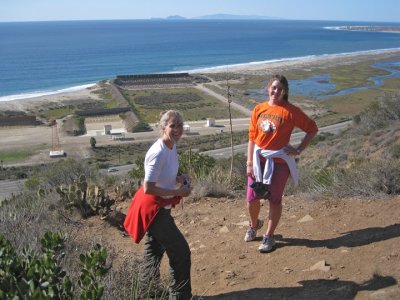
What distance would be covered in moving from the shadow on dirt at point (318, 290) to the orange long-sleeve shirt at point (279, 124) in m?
1.24

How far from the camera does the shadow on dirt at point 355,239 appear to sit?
4.37 m

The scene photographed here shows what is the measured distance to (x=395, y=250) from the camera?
4.06m

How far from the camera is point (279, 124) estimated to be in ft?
13.6

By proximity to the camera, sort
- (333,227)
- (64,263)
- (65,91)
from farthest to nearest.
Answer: (65,91) < (333,227) < (64,263)

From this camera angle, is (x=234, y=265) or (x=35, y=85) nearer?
(x=234, y=265)

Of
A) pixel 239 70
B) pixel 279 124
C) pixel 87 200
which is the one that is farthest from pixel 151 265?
pixel 239 70

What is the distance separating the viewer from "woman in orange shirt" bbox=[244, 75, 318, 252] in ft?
13.6

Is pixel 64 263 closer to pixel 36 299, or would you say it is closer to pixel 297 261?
pixel 36 299

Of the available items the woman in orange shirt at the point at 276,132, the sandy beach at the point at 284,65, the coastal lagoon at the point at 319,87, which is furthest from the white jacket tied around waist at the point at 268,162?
the sandy beach at the point at 284,65

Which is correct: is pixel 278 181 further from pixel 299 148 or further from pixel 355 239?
pixel 355 239

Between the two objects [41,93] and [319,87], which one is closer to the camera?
[41,93]

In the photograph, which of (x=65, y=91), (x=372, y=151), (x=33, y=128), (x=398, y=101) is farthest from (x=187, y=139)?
(x=65, y=91)

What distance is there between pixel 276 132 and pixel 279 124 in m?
0.08

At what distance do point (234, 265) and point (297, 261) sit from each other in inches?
22.3
